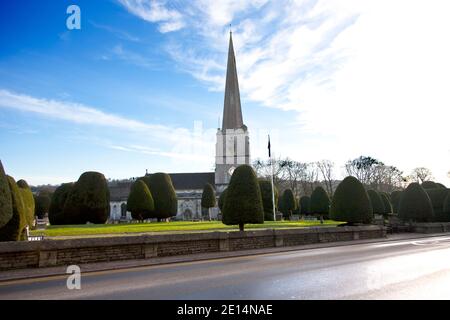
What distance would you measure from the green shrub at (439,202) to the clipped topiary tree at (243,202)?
28.0 m

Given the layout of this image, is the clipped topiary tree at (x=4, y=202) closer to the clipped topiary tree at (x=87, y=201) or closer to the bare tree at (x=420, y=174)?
the clipped topiary tree at (x=87, y=201)

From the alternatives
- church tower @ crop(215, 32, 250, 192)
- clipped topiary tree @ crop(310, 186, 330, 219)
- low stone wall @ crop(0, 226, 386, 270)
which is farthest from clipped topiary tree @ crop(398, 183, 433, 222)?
church tower @ crop(215, 32, 250, 192)

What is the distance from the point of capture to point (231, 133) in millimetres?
85125

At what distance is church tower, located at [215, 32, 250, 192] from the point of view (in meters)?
84.8

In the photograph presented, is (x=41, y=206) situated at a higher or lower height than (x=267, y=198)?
lower

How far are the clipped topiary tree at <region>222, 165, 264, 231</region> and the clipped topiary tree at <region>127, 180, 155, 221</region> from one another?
22.8 m

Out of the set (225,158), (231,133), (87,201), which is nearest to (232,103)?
(231,133)

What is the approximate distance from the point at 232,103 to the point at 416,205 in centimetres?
5665

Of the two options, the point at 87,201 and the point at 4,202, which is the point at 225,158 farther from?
the point at 4,202

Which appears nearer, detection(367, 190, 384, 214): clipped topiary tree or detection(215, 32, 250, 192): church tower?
detection(367, 190, 384, 214): clipped topiary tree

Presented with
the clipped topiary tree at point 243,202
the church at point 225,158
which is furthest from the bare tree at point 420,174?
the clipped topiary tree at point 243,202

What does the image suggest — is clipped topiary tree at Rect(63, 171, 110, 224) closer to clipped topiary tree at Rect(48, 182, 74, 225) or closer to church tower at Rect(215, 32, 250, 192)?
clipped topiary tree at Rect(48, 182, 74, 225)

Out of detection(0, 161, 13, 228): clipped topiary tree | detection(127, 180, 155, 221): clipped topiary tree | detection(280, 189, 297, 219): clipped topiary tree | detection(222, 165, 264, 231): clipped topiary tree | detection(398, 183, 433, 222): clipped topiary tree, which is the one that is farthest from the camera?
detection(280, 189, 297, 219): clipped topiary tree
